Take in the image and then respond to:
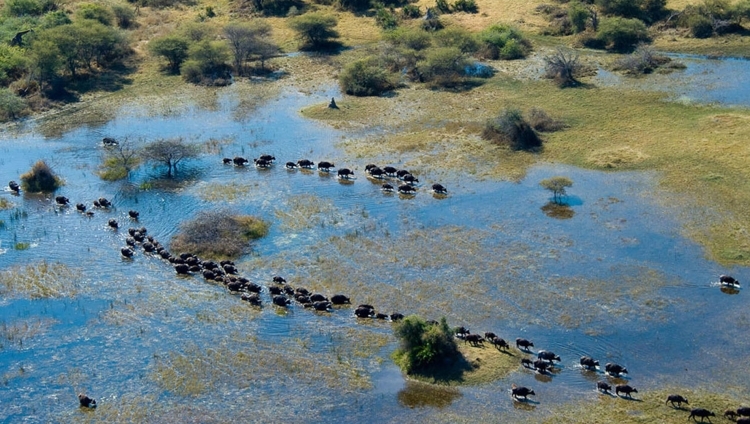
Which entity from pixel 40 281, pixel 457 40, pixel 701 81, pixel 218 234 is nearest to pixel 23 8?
pixel 457 40

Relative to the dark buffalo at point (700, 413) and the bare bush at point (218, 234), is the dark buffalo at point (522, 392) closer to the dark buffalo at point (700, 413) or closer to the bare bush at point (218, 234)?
the dark buffalo at point (700, 413)

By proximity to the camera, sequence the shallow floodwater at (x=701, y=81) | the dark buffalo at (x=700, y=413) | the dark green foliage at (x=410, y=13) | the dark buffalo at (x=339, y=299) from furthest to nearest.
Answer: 1. the dark green foliage at (x=410, y=13)
2. the shallow floodwater at (x=701, y=81)
3. the dark buffalo at (x=339, y=299)
4. the dark buffalo at (x=700, y=413)

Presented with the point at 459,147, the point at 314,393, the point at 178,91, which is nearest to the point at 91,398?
the point at 314,393

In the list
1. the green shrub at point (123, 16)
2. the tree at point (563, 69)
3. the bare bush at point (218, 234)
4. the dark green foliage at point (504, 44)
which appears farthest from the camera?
the green shrub at point (123, 16)

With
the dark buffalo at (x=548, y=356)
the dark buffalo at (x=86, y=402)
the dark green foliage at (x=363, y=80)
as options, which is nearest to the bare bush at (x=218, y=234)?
the dark buffalo at (x=86, y=402)

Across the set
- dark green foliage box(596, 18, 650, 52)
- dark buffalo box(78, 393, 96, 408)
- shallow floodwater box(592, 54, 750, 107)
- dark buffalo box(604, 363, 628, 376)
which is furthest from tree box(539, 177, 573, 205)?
dark green foliage box(596, 18, 650, 52)

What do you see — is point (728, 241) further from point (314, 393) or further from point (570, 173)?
point (314, 393)
